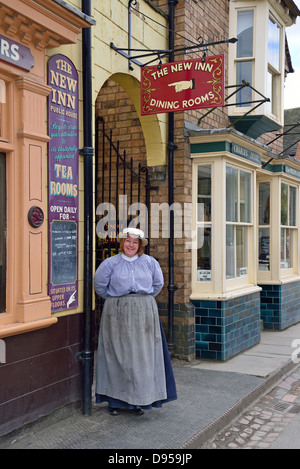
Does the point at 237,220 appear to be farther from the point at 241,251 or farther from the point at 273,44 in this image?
the point at 273,44

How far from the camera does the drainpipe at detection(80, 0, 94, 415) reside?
4.83 meters

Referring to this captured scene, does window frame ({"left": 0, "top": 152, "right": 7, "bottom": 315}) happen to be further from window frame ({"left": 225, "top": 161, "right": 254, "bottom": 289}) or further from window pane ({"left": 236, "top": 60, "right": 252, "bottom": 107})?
window pane ({"left": 236, "top": 60, "right": 252, "bottom": 107})

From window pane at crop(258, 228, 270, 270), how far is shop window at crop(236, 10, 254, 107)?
271 centimetres

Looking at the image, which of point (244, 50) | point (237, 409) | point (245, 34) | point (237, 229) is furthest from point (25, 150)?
point (245, 34)

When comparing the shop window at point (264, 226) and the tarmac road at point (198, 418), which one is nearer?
the tarmac road at point (198, 418)

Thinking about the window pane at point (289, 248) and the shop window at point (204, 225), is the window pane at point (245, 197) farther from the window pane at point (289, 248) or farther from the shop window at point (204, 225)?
the window pane at point (289, 248)

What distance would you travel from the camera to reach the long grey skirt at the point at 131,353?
15.3 ft

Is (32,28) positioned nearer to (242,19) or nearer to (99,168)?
(99,168)

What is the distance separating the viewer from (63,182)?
184 inches

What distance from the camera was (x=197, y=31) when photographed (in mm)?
7426

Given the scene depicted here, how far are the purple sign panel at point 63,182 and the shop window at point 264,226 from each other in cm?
586

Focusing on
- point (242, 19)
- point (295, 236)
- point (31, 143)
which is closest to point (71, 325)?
point (31, 143)

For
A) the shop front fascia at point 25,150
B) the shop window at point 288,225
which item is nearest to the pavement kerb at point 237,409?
the shop front fascia at point 25,150

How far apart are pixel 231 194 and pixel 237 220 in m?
0.46
